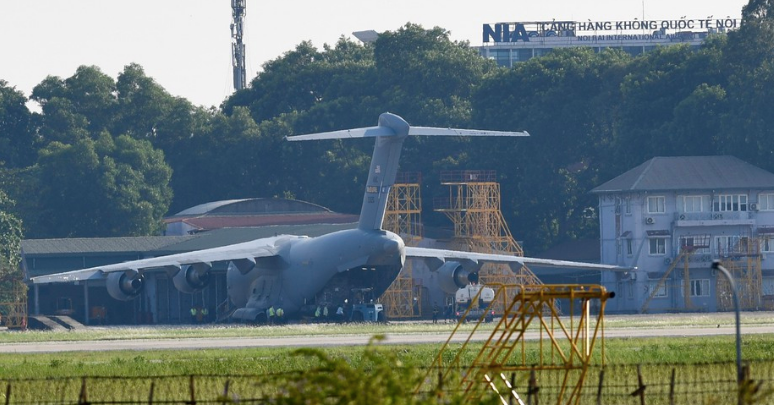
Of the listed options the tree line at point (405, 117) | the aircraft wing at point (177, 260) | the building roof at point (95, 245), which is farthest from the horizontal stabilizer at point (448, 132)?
the tree line at point (405, 117)

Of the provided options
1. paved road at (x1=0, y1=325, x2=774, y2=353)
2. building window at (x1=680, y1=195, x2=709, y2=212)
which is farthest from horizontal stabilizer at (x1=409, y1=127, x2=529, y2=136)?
building window at (x1=680, y1=195, x2=709, y2=212)

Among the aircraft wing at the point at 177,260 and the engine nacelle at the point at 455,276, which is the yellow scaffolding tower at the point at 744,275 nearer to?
the engine nacelle at the point at 455,276

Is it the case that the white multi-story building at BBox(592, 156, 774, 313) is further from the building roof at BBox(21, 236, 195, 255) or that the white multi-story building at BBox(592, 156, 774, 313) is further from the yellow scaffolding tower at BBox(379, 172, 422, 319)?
the building roof at BBox(21, 236, 195, 255)

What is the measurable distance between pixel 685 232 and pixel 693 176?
3.38m

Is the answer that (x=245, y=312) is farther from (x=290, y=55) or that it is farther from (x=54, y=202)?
(x=290, y=55)

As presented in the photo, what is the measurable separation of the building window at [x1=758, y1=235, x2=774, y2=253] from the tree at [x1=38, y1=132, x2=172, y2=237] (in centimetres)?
4247

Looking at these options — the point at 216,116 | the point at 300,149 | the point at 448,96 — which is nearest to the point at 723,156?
the point at 448,96

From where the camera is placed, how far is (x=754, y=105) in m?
92.1

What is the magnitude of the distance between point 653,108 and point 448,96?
62.8ft

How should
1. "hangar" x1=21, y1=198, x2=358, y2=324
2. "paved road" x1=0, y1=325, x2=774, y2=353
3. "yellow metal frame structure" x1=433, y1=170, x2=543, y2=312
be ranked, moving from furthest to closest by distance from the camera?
"yellow metal frame structure" x1=433, y1=170, x2=543, y2=312, "hangar" x1=21, y1=198, x2=358, y2=324, "paved road" x1=0, y1=325, x2=774, y2=353

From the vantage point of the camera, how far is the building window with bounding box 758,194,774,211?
85.0m

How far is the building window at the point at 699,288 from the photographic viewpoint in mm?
83000

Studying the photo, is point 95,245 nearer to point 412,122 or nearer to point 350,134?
point 412,122

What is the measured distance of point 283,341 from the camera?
49.3 meters
